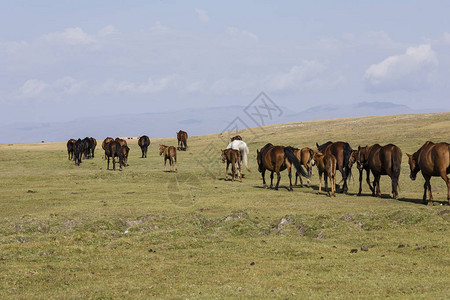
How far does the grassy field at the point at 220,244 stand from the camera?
10.0 metres

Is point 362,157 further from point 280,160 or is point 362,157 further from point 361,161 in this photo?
point 280,160

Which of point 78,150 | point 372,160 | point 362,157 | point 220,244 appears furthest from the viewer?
point 78,150

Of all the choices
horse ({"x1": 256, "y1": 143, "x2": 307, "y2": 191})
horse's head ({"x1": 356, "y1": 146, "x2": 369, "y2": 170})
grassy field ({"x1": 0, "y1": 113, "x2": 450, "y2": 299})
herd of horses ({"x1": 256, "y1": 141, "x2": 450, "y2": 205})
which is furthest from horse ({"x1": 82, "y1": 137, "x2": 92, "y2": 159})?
horse's head ({"x1": 356, "y1": 146, "x2": 369, "y2": 170})

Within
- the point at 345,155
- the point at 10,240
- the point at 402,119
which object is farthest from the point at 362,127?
the point at 10,240

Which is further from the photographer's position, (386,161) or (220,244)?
(386,161)

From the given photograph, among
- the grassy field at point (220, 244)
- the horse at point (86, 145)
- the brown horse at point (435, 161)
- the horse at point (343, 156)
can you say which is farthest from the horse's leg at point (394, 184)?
the horse at point (86, 145)

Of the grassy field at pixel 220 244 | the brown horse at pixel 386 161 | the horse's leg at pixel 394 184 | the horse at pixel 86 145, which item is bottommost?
the grassy field at pixel 220 244

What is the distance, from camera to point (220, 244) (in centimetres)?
1420

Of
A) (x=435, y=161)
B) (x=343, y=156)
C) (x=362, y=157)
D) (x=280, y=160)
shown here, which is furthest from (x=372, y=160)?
(x=280, y=160)

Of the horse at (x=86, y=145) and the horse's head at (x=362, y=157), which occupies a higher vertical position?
the horse at (x=86, y=145)

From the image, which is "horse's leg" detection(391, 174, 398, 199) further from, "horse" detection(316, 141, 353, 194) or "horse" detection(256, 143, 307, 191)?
"horse" detection(256, 143, 307, 191)

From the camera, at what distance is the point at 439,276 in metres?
10.2

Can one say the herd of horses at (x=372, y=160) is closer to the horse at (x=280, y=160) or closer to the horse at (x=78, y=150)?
the horse at (x=280, y=160)

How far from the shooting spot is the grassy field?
394 inches
